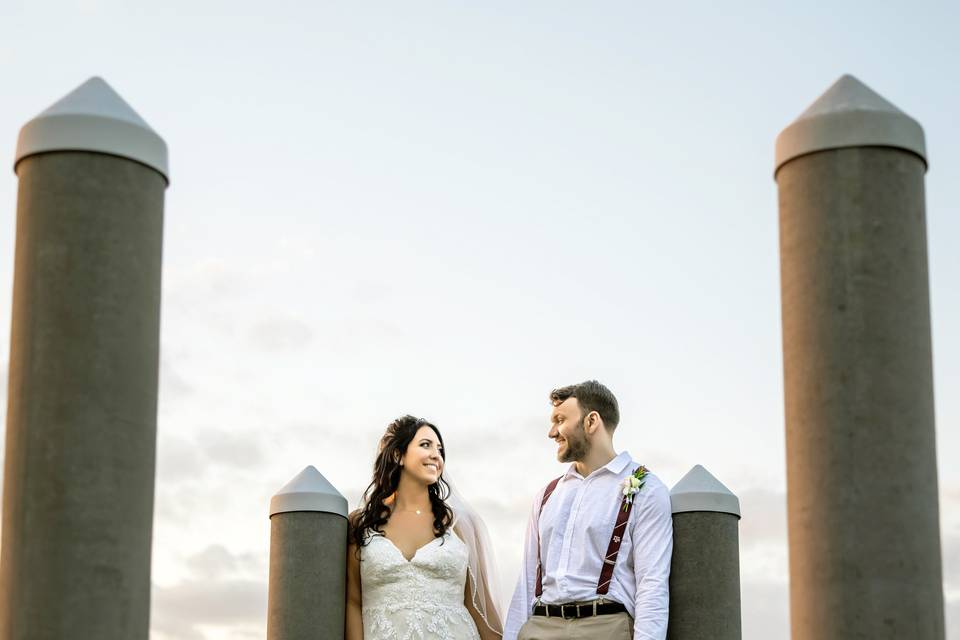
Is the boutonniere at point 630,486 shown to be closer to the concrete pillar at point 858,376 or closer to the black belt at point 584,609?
the black belt at point 584,609

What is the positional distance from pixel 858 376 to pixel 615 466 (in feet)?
10.5

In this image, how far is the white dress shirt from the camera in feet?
32.7

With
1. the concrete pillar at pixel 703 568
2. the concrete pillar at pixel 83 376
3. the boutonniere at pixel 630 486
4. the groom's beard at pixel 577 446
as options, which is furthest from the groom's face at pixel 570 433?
the concrete pillar at pixel 83 376

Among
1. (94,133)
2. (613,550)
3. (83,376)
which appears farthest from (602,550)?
(94,133)

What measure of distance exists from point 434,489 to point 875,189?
16.6ft

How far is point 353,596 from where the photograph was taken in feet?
37.0

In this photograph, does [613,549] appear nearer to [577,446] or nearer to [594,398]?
[577,446]

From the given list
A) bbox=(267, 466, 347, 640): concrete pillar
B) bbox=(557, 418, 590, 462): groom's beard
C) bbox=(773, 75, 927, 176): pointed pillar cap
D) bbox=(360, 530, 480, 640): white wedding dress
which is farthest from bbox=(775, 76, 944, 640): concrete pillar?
bbox=(267, 466, 347, 640): concrete pillar

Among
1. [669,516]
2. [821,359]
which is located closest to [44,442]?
[821,359]

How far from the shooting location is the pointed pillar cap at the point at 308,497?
36.1 feet

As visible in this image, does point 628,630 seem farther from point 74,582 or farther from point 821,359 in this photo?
point 74,582

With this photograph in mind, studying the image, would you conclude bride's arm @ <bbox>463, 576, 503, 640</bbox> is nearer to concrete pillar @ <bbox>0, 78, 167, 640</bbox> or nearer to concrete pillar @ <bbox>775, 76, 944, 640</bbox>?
concrete pillar @ <bbox>775, 76, 944, 640</bbox>

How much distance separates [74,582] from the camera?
23.3 feet

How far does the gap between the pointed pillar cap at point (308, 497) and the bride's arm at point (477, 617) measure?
1079 millimetres
